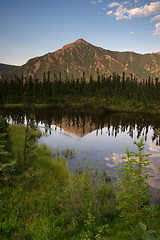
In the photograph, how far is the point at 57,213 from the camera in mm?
8797

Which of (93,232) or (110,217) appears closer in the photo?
(93,232)

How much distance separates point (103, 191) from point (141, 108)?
3026 inches

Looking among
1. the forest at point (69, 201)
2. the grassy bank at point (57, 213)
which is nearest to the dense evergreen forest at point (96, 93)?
the forest at point (69, 201)

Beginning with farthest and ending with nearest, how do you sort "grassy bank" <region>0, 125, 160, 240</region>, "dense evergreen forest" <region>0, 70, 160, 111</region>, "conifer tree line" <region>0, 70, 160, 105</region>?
"conifer tree line" <region>0, 70, 160, 105</region> → "dense evergreen forest" <region>0, 70, 160, 111</region> → "grassy bank" <region>0, 125, 160, 240</region>

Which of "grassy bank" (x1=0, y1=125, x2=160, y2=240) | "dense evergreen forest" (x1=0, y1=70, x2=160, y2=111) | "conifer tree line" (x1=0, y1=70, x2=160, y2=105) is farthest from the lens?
"conifer tree line" (x1=0, y1=70, x2=160, y2=105)

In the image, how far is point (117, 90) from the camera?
11038cm

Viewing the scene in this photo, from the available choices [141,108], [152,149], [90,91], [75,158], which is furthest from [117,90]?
[75,158]

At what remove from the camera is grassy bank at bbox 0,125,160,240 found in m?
6.58

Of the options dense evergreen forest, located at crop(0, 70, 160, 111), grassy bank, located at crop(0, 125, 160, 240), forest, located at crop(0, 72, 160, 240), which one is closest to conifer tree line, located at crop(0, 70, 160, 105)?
dense evergreen forest, located at crop(0, 70, 160, 111)

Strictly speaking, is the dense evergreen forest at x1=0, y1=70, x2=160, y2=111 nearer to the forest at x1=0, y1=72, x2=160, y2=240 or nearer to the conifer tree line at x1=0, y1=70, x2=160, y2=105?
the conifer tree line at x1=0, y1=70, x2=160, y2=105

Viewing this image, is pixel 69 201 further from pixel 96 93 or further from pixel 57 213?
pixel 96 93

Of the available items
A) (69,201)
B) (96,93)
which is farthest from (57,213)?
(96,93)

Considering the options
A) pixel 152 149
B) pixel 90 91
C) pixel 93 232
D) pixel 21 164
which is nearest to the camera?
pixel 93 232

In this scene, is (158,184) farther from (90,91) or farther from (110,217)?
(90,91)
